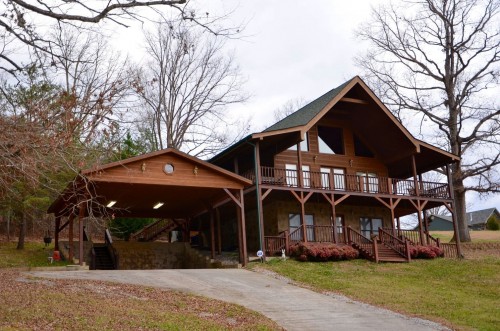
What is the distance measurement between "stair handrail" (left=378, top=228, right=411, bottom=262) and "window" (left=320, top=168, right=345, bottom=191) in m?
3.00

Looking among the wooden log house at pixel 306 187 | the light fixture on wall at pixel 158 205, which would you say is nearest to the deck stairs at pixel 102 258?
the wooden log house at pixel 306 187

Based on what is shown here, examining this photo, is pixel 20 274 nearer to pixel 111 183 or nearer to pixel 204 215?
pixel 111 183

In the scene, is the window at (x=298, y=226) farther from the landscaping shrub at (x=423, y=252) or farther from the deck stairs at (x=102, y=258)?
the deck stairs at (x=102, y=258)

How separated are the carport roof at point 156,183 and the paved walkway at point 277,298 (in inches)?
123

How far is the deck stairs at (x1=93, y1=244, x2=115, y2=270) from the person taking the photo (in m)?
28.1

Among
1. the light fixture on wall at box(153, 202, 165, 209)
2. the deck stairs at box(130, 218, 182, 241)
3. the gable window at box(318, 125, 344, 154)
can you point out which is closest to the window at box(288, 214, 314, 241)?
the gable window at box(318, 125, 344, 154)

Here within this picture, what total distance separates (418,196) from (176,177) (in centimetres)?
1358

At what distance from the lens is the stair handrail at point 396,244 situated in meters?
26.1

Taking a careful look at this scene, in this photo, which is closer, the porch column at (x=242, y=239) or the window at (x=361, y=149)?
the porch column at (x=242, y=239)

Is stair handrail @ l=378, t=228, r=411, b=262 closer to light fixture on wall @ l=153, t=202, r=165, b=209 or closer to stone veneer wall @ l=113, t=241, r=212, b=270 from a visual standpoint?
stone veneer wall @ l=113, t=241, r=212, b=270

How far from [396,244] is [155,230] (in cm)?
1356

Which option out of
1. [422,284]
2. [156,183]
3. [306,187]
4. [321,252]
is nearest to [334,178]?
[306,187]

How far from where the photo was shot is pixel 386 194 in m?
28.9

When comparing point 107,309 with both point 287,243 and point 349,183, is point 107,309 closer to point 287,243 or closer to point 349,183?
point 287,243
